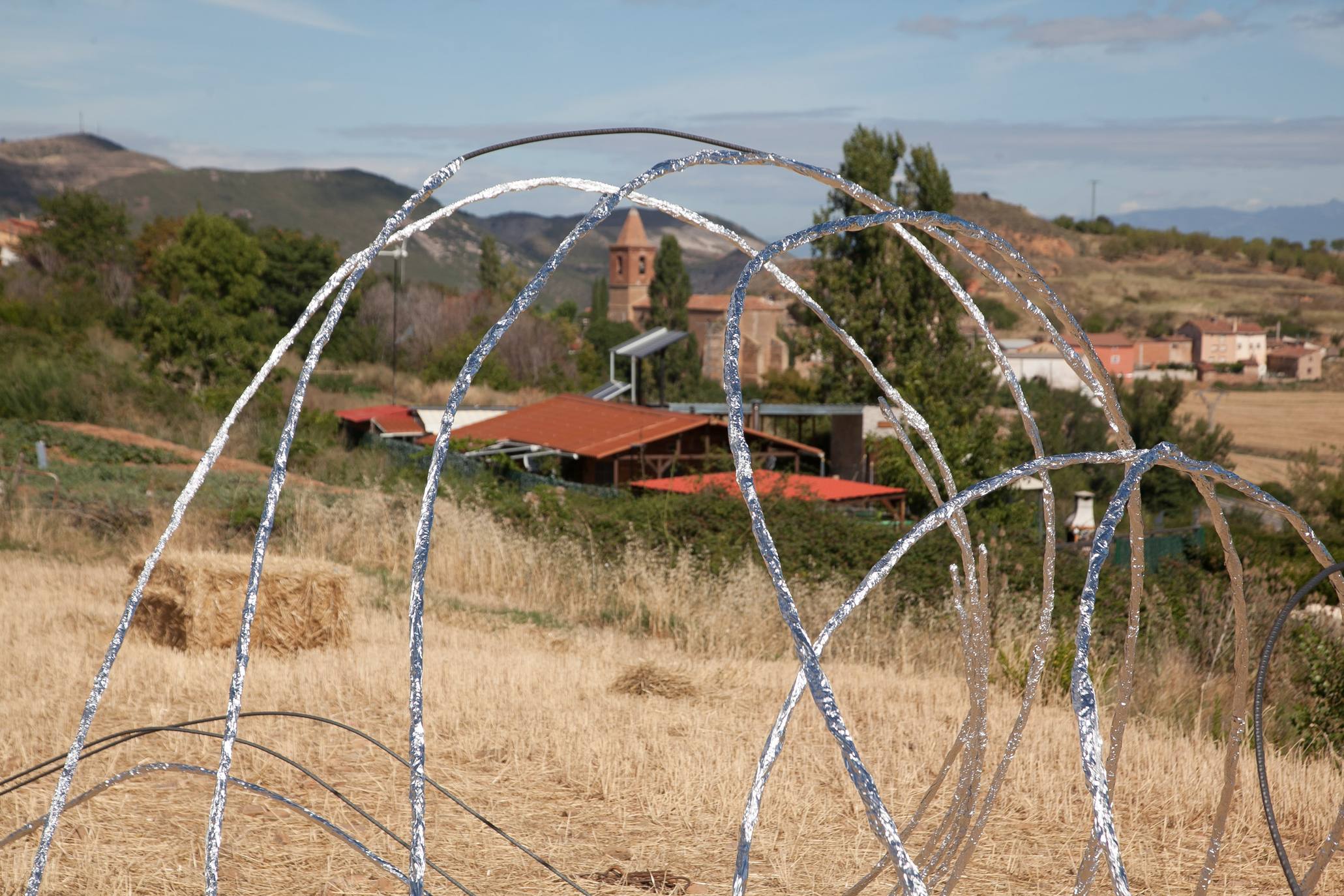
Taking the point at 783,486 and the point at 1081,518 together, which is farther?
the point at 1081,518

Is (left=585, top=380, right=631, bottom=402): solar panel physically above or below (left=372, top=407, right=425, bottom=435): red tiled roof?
above

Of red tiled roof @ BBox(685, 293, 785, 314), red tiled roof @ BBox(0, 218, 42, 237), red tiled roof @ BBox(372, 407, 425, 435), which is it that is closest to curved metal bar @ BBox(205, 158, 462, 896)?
red tiled roof @ BBox(372, 407, 425, 435)

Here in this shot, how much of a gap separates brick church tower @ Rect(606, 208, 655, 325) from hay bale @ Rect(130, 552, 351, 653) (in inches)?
3567

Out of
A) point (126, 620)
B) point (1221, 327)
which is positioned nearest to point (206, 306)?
point (126, 620)

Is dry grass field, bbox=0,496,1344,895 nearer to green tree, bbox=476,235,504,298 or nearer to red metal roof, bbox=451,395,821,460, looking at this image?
red metal roof, bbox=451,395,821,460

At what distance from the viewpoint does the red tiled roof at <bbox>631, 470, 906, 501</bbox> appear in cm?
1264

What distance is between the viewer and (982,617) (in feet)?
11.9

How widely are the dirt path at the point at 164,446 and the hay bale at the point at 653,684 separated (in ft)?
36.0

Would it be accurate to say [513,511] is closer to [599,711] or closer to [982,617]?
[599,711]

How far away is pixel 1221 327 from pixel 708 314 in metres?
33.5

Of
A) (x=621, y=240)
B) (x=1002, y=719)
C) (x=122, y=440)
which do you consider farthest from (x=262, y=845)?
(x=621, y=240)

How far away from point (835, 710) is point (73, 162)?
16784 centimetres

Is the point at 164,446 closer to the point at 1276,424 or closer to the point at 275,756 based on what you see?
the point at 275,756

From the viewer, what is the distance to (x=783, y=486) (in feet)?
41.1
